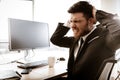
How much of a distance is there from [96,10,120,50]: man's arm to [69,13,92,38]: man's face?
0.20 meters

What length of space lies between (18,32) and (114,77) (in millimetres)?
1571

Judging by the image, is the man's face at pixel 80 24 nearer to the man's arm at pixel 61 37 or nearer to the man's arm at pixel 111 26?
the man's arm at pixel 111 26

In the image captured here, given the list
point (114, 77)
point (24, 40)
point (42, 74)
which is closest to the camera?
point (42, 74)

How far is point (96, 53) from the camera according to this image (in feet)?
4.48

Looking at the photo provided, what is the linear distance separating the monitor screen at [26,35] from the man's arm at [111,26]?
32.6 inches

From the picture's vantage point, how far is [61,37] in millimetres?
2162

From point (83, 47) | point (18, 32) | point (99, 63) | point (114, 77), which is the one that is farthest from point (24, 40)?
point (114, 77)

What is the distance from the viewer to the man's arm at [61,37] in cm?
213

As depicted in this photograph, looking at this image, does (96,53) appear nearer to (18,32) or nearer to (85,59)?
(85,59)

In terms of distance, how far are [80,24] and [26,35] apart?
2.08 feet

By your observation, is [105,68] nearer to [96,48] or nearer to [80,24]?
[96,48]

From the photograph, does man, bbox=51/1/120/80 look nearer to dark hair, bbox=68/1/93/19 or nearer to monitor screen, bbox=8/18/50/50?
dark hair, bbox=68/1/93/19

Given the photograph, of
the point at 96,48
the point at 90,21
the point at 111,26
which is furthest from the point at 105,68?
the point at 90,21

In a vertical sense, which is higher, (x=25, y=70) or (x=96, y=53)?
(x=96, y=53)
